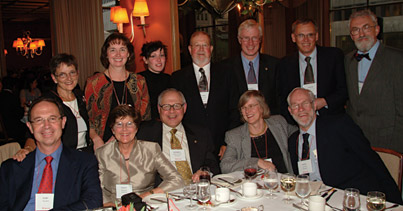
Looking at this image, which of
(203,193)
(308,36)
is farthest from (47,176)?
(308,36)

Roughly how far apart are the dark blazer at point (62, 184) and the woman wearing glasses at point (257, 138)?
45.6 inches

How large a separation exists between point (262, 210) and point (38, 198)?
140cm

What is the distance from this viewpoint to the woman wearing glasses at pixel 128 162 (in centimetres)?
269

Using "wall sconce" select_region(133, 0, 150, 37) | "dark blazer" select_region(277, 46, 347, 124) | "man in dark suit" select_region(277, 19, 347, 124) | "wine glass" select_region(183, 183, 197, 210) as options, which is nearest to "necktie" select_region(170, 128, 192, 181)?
"wine glass" select_region(183, 183, 197, 210)

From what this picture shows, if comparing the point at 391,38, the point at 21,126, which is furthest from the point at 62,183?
the point at 391,38

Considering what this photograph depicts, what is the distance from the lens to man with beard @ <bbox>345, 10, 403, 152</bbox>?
318 cm

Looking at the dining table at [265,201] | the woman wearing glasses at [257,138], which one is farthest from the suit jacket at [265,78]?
the dining table at [265,201]

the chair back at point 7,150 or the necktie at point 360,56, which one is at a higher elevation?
the necktie at point 360,56

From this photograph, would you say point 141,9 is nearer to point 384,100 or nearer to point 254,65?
point 254,65

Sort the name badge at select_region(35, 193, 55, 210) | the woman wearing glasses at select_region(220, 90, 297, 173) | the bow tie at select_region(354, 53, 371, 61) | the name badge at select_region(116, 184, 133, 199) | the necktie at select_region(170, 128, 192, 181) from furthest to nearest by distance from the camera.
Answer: the bow tie at select_region(354, 53, 371, 61) < the woman wearing glasses at select_region(220, 90, 297, 173) < the necktie at select_region(170, 128, 192, 181) < the name badge at select_region(116, 184, 133, 199) < the name badge at select_region(35, 193, 55, 210)

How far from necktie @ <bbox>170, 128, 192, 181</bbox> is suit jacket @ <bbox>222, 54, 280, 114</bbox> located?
3.17ft

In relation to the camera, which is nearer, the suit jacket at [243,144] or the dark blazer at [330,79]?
the suit jacket at [243,144]

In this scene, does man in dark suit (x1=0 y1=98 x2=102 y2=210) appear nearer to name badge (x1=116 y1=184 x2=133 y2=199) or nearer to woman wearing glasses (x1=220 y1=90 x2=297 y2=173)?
name badge (x1=116 y1=184 x2=133 y2=199)

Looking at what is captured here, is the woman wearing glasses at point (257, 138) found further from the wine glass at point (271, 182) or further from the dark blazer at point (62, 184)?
the dark blazer at point (62, 184)
